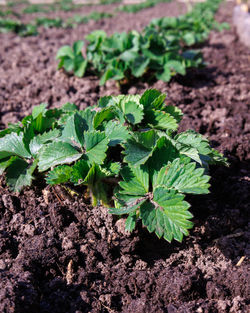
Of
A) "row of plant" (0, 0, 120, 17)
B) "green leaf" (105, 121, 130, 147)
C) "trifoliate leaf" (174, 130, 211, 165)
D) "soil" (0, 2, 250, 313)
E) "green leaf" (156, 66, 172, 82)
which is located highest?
"green leaf" (105, 121, 130, 147)

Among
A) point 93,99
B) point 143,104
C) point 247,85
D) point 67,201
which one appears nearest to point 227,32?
point 247,85

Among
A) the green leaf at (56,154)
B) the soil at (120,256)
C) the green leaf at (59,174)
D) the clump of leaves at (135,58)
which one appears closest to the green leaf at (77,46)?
the clump of leaves at (135,58)

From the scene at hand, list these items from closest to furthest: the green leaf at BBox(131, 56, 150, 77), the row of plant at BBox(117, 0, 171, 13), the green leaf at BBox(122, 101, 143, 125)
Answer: the green leaf at BBox(122, 101, 143, 125)
the green leaf at BBox(131, 56, 150, 77)
the row of plant at BBox(117, 0, 171, 13)

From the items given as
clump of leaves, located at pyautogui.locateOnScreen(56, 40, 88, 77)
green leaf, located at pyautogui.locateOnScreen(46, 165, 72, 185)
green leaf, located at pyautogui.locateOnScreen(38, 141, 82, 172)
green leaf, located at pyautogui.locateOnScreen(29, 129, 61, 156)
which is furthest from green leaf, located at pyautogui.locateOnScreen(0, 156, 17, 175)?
clump of leaves, located at pyautogui.locateOnScreen(56, 40, 88, 77)

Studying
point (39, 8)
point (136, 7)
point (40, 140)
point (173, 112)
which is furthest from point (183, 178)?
point (39, 8)

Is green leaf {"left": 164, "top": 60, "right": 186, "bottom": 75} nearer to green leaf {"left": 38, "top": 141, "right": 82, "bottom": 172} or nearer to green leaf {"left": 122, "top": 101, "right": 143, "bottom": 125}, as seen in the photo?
green leaf {"left": 122, "top": 101, "right": 143, "bottom": 125}

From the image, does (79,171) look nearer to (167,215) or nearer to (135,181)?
(135,181)
